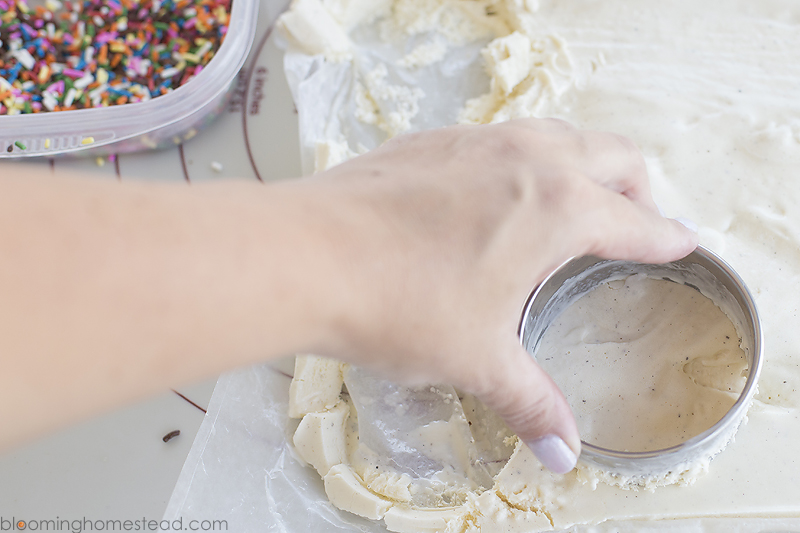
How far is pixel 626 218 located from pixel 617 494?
1.01 ft

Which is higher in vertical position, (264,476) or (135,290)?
(135,290)

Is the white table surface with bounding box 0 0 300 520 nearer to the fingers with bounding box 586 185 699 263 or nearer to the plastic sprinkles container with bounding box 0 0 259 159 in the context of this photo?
the plastic sprinkles container with bounding box 0 0 259 159

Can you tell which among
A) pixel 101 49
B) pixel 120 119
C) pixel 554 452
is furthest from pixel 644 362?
pixel 101 49

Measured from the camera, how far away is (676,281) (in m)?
0.63

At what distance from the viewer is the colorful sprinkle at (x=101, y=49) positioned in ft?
3.05

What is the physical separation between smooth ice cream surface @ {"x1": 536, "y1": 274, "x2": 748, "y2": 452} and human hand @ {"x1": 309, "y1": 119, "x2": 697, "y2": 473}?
147 mm

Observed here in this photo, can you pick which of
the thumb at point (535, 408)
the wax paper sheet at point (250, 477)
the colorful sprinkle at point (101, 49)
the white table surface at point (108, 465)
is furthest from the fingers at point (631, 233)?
the colorful sprinkle at point (101, 49)

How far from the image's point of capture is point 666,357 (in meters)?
0.61

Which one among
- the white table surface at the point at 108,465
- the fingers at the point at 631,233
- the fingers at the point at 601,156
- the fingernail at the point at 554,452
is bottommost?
the white table surface at the point at 108,465

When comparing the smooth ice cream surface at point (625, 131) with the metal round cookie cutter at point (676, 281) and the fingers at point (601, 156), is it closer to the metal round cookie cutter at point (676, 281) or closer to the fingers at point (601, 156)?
the metal round cookie cutter at point (676, 281)

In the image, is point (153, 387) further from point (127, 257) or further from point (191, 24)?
point (191, 24)

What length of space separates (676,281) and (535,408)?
0.97 ft

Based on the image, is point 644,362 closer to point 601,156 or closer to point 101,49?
point 601,156

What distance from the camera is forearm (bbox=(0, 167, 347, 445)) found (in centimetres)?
29
